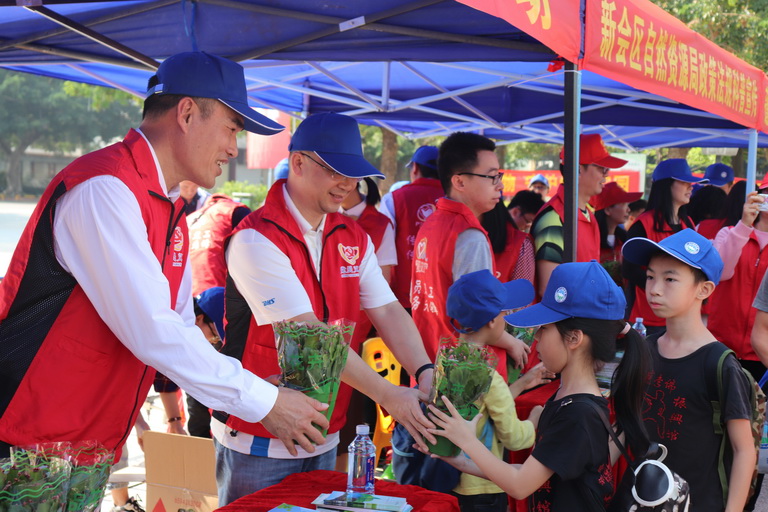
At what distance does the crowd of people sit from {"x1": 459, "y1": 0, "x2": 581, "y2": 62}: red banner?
65 centimetres

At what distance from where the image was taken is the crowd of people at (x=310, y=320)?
1847 millimetres

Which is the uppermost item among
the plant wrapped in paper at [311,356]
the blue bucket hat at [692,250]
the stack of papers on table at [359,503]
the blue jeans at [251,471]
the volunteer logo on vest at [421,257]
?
the blue bucket hat at [692,250]

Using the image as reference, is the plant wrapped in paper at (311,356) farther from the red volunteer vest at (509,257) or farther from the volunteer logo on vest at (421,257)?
the red volunteer vest at (509,257)

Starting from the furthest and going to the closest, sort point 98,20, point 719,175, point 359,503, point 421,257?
point 719,175
point 98,20
point 421,257
point 359,503

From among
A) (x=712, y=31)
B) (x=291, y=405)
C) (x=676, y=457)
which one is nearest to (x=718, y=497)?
(x=676, y=457)

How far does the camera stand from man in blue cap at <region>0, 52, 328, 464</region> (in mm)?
1803

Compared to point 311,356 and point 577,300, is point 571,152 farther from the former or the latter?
point 311,356

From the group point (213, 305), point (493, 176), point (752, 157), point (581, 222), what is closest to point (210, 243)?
point (213, 305)

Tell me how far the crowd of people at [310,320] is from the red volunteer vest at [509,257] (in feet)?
2.01

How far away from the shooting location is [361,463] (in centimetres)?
214

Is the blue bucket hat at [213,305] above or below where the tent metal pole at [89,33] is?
below

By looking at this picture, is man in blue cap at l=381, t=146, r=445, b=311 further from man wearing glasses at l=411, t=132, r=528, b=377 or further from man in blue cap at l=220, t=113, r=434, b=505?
man in blue cap at l=220, t=113, r=434, b=505

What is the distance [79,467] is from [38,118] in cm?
4503

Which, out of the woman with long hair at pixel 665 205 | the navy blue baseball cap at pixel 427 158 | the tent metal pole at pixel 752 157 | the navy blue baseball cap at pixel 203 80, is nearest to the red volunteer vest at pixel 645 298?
the woman with long hair at pixel 665 205
